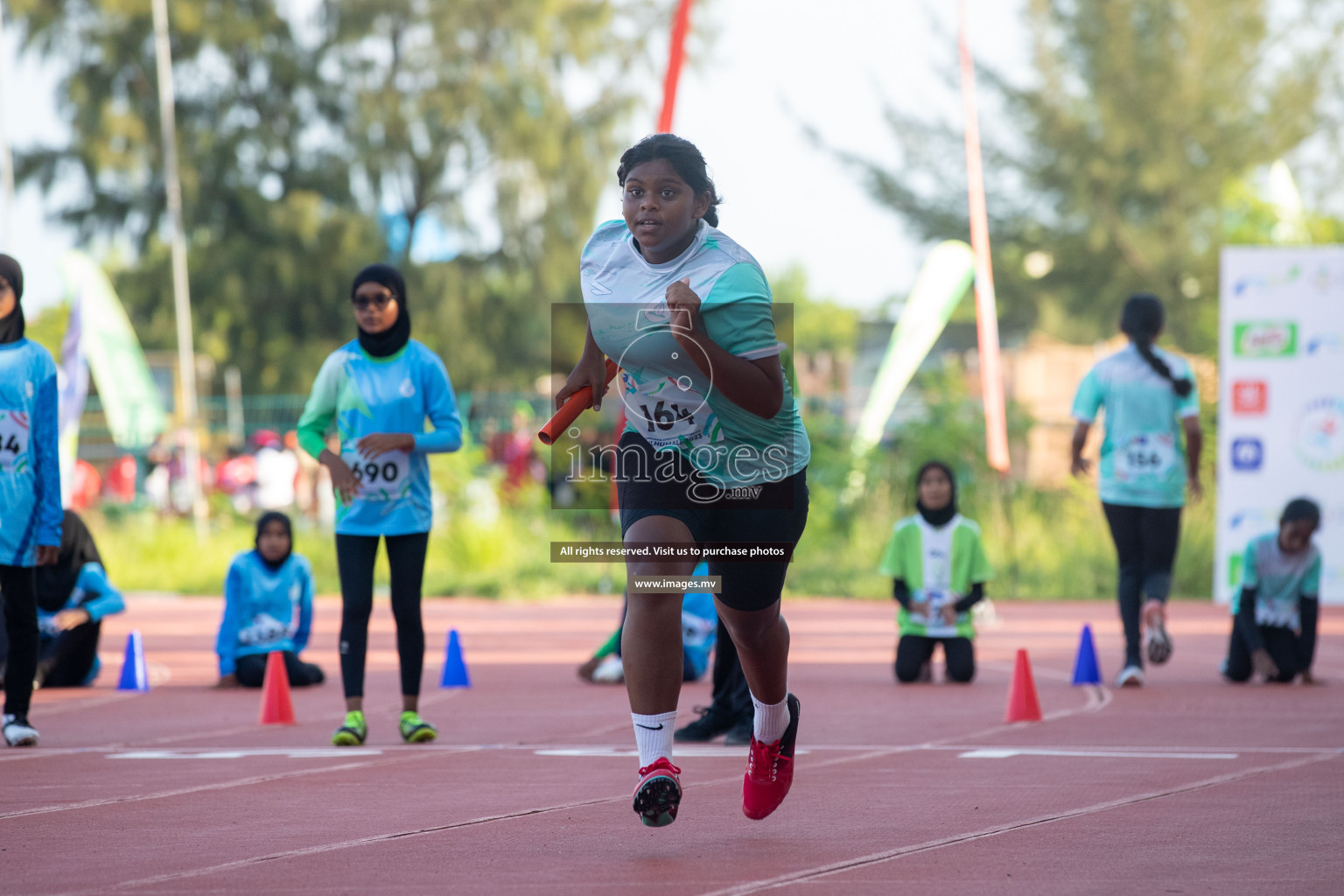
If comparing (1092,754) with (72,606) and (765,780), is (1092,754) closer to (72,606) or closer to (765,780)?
(765,780)

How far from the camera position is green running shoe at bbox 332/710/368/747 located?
6.72 metres

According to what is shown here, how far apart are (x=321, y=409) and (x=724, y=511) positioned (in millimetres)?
3057

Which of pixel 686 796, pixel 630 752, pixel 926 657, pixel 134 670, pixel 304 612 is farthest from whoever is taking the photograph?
pixel 926 657

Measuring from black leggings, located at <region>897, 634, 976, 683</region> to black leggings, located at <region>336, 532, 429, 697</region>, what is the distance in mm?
Answer: 3579

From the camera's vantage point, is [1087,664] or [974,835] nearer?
[974,835]

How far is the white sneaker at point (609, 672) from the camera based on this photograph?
9.32 meters

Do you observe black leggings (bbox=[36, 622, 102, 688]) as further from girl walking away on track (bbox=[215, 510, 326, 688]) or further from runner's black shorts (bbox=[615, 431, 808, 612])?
runner's black shorts (bbox=[615, 431, 808, 612])

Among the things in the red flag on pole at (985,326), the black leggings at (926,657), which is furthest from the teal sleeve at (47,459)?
the red flag on pole at (985,326)

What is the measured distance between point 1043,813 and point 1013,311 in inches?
1237

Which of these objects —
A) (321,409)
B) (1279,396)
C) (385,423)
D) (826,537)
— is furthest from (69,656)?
(826,537)

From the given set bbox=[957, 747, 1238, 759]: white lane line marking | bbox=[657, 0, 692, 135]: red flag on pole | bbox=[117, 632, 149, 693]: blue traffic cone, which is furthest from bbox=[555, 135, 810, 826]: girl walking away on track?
bbox=[657, 0, 692, 135]: red flag on pole

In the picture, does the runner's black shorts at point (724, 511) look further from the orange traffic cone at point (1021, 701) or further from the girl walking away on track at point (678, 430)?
the orange traffic cone at point (1021, 701)

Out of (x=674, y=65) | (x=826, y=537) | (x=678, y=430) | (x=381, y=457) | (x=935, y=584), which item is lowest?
(x=826, y=537)

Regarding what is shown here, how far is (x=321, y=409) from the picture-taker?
275 inches
